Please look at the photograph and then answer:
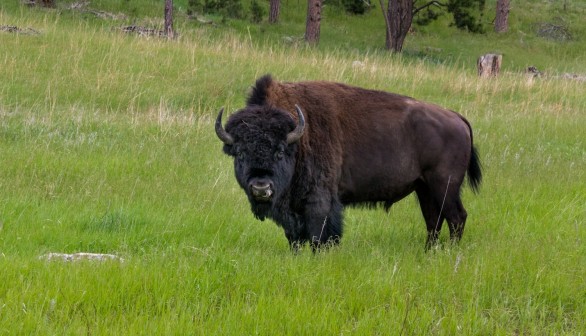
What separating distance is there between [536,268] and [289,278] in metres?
1.89

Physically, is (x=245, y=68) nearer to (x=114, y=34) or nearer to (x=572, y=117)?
(x=114, y=34)

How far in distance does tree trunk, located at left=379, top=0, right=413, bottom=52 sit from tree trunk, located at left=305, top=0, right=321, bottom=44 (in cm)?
219

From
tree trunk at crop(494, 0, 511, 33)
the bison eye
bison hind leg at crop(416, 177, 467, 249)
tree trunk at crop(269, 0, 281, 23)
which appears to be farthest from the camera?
tree trunk at crop(494, 0, 511, 33)

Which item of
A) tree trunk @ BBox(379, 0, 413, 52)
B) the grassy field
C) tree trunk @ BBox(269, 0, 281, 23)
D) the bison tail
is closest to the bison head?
the grassy field

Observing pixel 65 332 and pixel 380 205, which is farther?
pixel 380 205

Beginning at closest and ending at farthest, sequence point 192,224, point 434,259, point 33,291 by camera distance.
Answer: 1. point 33,291
2. point 434,259
3. point 192,224

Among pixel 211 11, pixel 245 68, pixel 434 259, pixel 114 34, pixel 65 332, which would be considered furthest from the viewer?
pixel 211 11

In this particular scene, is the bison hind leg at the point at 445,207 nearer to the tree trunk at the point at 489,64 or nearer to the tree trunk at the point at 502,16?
the tree trunk at the point at 489,64

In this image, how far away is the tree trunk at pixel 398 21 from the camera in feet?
77.9

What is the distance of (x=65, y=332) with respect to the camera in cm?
415

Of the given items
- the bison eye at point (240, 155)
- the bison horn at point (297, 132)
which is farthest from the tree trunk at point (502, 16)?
the bison eye at point (240, 155)

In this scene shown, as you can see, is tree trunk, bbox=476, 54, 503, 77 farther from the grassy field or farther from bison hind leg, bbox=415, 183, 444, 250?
bison hind leg, bbox=415, 183, 444, 250

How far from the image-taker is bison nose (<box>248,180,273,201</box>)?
5965mm

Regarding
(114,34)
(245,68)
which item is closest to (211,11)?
(114,34)
